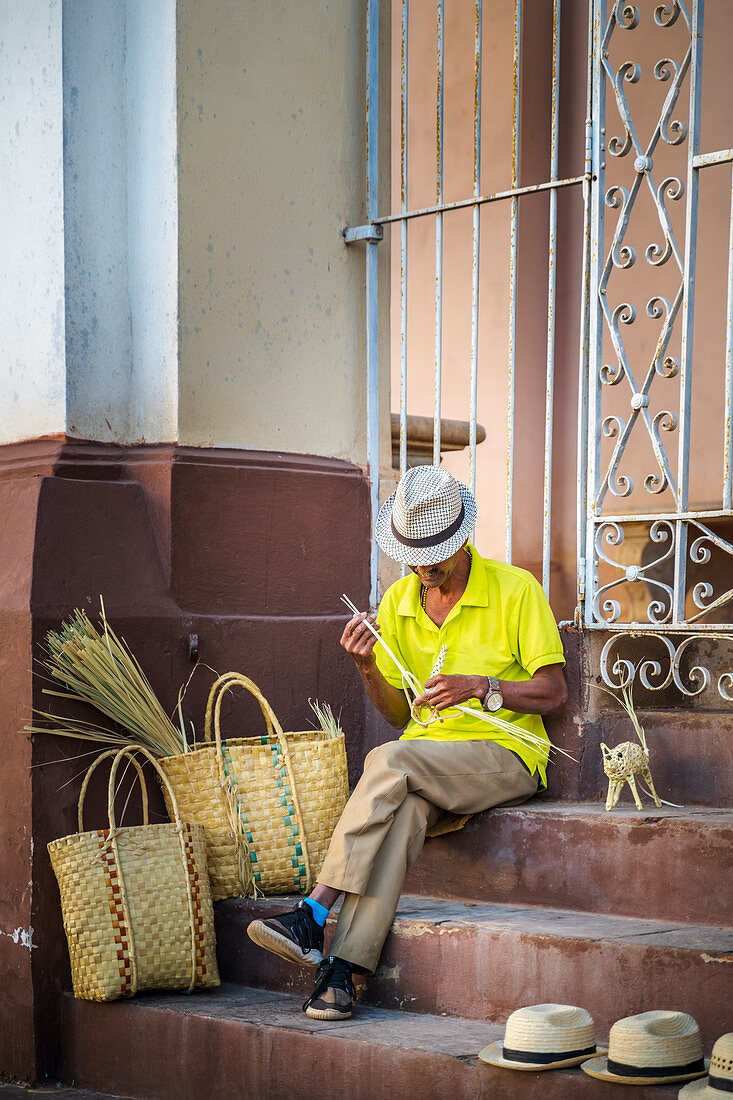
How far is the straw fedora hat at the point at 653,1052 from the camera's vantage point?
2842mm

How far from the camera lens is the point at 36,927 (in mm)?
4020

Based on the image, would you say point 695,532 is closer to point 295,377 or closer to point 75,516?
point 295,377

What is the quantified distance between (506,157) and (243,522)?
3228 millimetres

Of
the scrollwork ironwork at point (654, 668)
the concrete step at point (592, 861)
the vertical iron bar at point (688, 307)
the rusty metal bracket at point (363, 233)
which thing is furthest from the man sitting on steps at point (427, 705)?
the rusty metal bracket at point (363, 233)

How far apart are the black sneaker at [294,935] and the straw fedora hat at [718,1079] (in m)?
1.18

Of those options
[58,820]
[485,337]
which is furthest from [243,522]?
[485,337]

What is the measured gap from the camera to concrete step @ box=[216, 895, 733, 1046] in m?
3.15

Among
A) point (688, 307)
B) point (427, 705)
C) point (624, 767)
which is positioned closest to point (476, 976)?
point (624, 767)

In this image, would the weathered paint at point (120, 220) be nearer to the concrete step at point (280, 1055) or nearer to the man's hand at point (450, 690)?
the man's hand at point (450, 690)

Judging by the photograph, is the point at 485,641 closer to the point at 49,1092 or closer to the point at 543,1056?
the point at 543,1056

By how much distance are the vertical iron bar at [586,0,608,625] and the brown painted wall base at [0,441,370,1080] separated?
100 centimetres

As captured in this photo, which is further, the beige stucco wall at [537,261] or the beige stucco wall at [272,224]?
the beige stucco wall at [537,261]

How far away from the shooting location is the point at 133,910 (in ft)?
12.7

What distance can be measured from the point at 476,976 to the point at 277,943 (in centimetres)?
54
